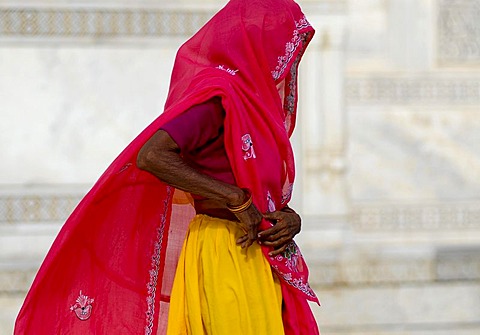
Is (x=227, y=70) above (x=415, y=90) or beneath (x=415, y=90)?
beneath

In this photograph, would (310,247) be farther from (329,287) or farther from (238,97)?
(238,97)

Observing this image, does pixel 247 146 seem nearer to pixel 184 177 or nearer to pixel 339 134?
pixel 184 177

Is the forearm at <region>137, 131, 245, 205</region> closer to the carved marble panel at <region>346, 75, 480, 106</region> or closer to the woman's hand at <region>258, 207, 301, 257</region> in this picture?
the woman's hand at <region>258, 207, 301, 257</region>

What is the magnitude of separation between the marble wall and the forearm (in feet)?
7.31

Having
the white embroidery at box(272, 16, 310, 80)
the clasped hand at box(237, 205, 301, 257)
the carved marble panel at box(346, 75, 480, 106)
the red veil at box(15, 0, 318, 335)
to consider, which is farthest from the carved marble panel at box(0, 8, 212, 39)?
the clasped hand at box(237, 205, 301, 257)

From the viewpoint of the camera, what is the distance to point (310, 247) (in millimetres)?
4422

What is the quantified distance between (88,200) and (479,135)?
265cm

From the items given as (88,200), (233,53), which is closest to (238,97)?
(233,53)

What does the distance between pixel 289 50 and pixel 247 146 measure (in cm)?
26

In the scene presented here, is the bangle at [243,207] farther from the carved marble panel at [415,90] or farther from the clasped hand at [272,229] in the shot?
the carved marble panel at [415,90]

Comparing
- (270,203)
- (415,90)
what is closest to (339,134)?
(415,90)

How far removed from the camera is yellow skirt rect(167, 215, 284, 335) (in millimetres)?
2219

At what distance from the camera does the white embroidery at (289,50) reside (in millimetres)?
2322

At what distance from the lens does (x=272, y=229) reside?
2271 mm
